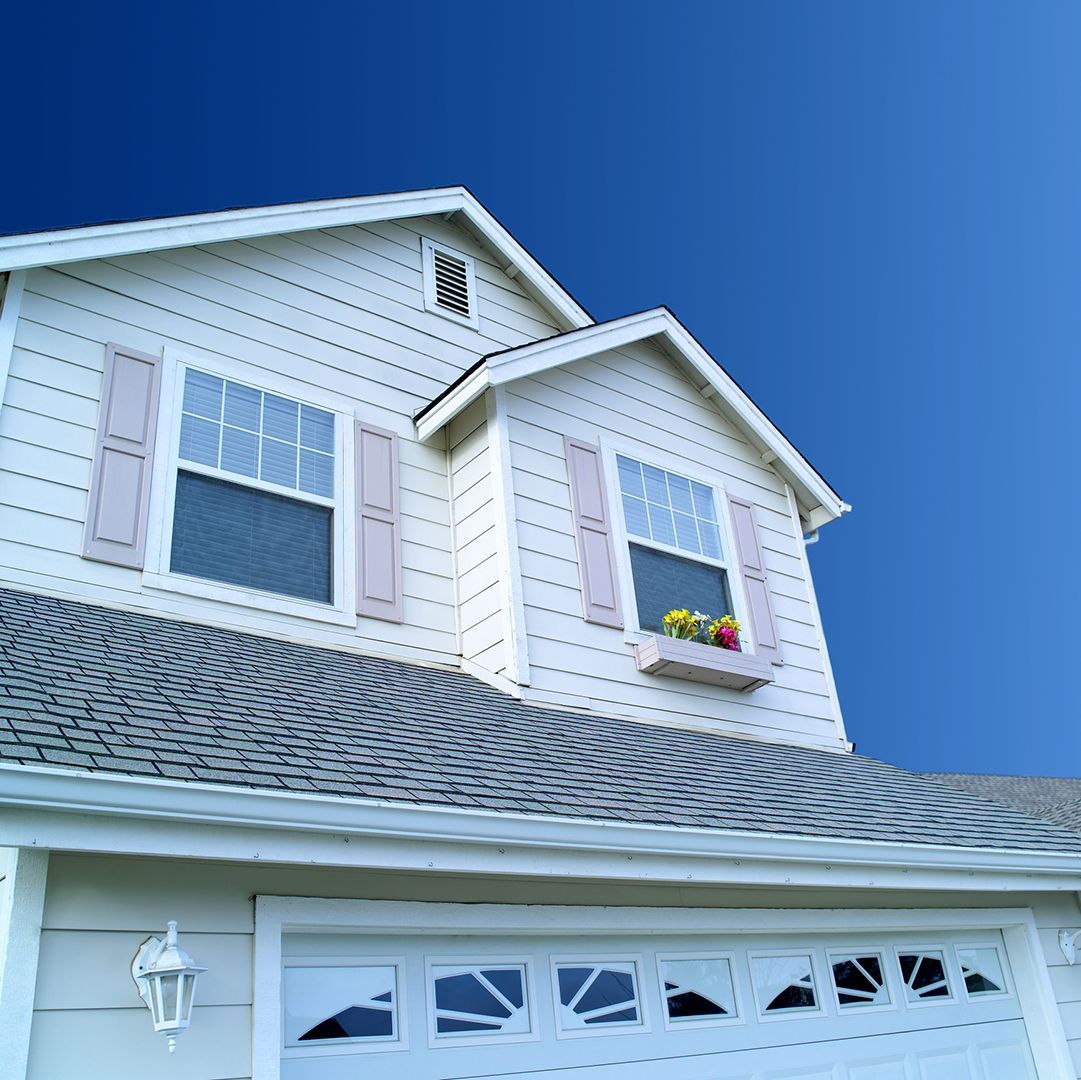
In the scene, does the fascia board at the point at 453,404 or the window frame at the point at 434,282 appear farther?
the window frame at the point at 434,282

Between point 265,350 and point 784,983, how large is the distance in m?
4.96

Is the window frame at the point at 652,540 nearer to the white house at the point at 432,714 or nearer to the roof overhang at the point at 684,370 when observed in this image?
the white house at the point at 432,714

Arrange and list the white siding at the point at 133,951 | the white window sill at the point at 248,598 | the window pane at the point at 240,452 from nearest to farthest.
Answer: the white siding at the point at 133,951 < the white window sill at the point at 248,598 < the window pane at the point at 240,452

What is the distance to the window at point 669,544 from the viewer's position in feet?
25.1

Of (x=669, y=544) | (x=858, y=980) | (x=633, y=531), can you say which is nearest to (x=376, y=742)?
(x=858, y=980)

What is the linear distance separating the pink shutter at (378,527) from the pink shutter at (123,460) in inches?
52.5

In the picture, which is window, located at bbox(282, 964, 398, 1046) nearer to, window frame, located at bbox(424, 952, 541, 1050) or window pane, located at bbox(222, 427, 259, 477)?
window frame, located at bbox(424, 952, 541, 1050)

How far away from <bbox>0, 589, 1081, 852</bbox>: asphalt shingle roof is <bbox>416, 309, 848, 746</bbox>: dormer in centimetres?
41

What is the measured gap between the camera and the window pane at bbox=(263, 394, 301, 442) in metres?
6.79

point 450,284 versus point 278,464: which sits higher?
point 450,284

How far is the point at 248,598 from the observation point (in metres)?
6.15

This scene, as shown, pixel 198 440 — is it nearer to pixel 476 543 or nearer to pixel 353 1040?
pixel 476 543

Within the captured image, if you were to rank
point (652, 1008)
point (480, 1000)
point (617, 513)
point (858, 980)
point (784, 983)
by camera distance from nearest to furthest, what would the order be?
point (480, 1000) → point (652, 1008) → point (784, 983) → point (858, 980) → point (617, 513)

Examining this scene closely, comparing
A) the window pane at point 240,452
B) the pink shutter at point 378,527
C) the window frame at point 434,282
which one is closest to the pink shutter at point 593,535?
the pink shutter at point 378,527
